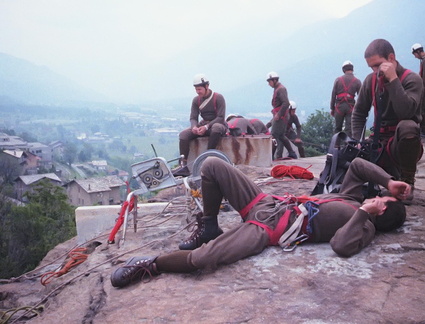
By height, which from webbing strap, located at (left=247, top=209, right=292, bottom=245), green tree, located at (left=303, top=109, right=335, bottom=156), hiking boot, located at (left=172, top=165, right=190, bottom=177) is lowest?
green tree, located at (left=303, top=109, right=335, bottom=156)

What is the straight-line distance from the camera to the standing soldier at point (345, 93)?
1046cm

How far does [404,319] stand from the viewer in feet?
8.01

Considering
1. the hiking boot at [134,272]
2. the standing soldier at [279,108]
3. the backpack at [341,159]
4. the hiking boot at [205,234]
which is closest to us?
the hiking boot at [134,272]

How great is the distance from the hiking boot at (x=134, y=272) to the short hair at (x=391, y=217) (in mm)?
1938

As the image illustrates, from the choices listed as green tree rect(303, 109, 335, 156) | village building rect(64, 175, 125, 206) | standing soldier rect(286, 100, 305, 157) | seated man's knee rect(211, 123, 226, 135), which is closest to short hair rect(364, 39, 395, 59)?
seated man's knee rect(211, 123, 226, 135)

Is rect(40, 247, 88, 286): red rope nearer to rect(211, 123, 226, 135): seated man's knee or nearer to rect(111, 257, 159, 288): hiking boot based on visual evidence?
rect(111, 257, 159, 288): hiking boot

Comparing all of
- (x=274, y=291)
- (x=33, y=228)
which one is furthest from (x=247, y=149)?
(x=33, y=228)

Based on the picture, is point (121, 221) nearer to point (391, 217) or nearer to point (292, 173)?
point (391, 217)

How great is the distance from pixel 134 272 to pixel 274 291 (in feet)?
3.76

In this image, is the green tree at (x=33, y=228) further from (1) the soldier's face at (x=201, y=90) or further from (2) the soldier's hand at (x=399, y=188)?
(2) the soldier's hand at (x=399, y=188)

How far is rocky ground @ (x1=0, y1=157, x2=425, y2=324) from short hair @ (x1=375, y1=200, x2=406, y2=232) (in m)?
0.08

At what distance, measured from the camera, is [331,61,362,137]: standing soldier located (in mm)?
10461

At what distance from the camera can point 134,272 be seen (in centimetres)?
340

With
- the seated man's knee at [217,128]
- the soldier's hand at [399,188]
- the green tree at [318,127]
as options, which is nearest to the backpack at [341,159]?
the soldier's hand at [399,188]
